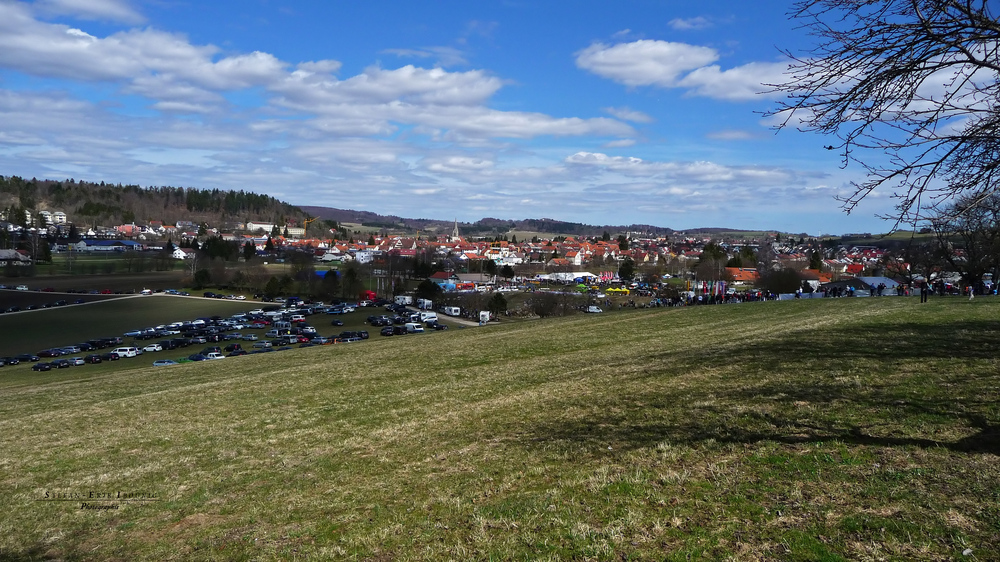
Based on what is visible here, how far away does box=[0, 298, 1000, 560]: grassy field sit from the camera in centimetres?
511

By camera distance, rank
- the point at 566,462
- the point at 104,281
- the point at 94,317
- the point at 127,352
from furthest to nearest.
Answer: the point at 104,281 < the point at 94,317 < the point at 127,352 < the point at 566,462

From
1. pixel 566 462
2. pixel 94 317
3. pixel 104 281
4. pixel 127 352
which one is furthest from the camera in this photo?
pixel 104 281

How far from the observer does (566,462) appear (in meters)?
7.41

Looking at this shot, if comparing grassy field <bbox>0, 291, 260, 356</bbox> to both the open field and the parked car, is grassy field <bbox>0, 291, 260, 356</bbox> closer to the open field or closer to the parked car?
the open field

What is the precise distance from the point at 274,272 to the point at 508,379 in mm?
82932

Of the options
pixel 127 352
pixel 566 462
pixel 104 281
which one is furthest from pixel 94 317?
pixel 566 462

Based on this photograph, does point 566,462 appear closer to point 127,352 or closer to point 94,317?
point 127,352

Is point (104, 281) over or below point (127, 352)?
over

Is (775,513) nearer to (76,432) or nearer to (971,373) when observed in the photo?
(971,373)

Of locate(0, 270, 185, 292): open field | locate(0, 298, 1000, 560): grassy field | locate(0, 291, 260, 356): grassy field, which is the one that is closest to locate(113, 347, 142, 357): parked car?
locate(0, 291, 260, 356): grassy field

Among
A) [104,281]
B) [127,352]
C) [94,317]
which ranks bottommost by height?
[94,317]

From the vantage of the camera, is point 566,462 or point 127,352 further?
point 127,352

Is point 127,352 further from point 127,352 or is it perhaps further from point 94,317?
point 94,317

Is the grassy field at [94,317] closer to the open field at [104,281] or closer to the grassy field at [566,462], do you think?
the open field at [104,281]
